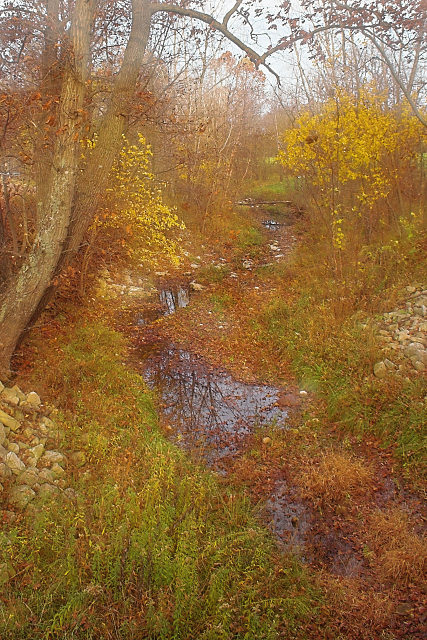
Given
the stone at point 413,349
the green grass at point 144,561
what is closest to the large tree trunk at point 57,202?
the green grass at point 144,561

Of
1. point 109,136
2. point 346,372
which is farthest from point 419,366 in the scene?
point 109,136

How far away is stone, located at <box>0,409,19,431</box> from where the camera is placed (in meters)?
4.09

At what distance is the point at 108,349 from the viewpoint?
6.68 m

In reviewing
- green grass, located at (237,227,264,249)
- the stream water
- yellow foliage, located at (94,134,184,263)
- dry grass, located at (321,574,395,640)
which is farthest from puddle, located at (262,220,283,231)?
dry grass, located at (321,574,395,640)

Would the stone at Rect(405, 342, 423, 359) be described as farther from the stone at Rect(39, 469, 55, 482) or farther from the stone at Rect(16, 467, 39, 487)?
the stone at Rect(16, 467, 39, 487)

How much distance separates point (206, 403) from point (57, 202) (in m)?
3.23

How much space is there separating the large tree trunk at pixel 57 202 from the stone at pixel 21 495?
193cm

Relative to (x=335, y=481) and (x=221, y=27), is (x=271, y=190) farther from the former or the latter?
(x=335, y=481)

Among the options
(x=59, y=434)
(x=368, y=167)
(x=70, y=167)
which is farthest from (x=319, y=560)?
(x=368, y=167)

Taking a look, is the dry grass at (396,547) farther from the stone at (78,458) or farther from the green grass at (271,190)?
the green grass at (271,190)

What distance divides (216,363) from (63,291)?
3.02 metres

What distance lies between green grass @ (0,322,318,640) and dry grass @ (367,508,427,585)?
70 centimetres

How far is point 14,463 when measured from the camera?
148 inches

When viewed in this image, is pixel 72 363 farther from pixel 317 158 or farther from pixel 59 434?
pixel 317 158
